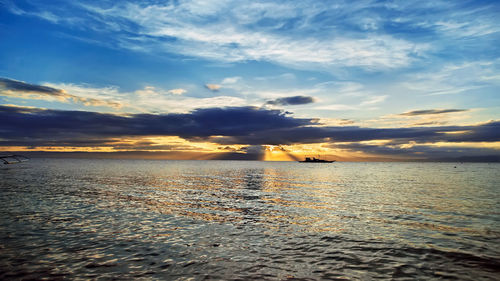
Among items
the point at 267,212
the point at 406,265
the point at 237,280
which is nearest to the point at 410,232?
the point at 406,265

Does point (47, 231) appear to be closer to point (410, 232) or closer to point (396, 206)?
point (410, 232)

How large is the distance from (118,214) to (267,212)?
16.2 metres

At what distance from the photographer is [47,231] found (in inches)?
859

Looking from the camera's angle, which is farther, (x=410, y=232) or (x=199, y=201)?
(x=199, y=201)

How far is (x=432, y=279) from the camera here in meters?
13.9

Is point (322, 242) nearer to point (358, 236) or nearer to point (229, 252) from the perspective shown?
point (358, 236)

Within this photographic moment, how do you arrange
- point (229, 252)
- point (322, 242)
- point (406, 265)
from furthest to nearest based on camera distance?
point (322, 242) < point (229, 252) < point (406, 265)

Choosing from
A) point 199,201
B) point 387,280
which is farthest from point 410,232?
point 199,201

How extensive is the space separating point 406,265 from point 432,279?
1781 mm

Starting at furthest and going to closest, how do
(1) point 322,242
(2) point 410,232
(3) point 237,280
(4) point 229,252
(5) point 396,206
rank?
(5) point 396,206, (2) point 410,232, (1) point 322,242, (4) point 229,252, (3) point 237,280

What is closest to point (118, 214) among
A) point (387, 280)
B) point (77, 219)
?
point (77, 219)

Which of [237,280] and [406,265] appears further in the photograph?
[406,265]

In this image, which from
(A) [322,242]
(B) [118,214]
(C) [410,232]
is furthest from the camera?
(B) [118,214]

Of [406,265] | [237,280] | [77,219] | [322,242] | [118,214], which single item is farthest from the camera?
[118,214]
